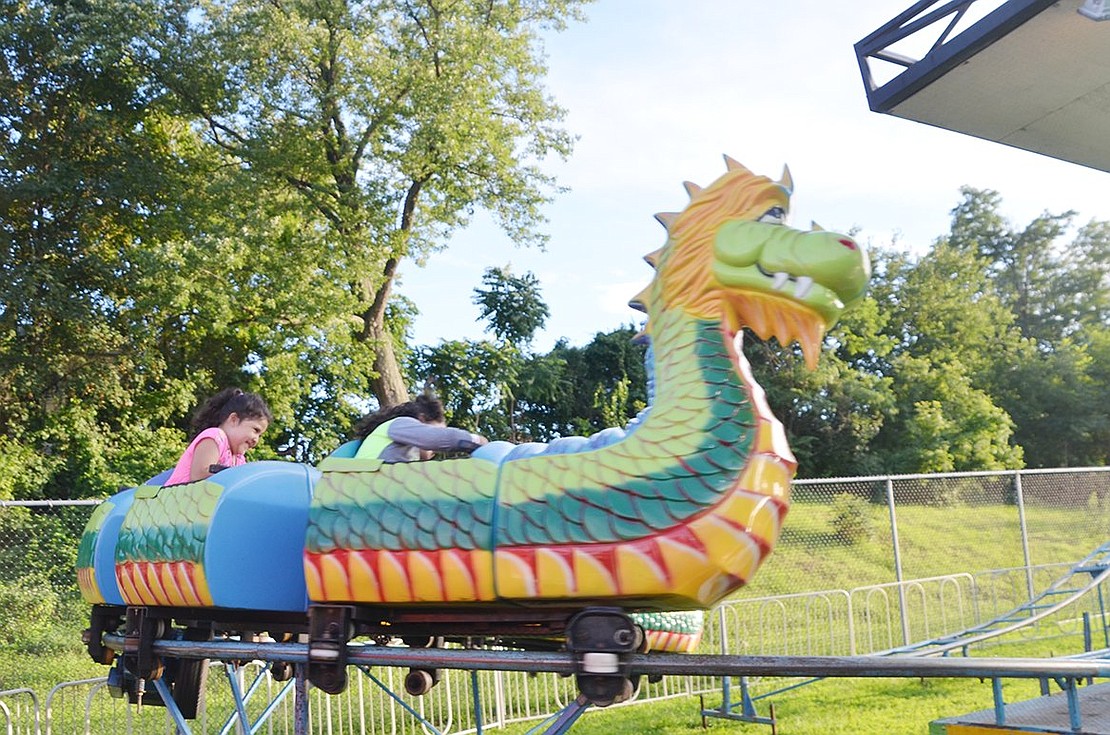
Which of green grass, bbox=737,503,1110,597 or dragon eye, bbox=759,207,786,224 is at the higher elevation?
dragon eye, bbox=759,207,786,224

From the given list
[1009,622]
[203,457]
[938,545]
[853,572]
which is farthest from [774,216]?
[938,545]

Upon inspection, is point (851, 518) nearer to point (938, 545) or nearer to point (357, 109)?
point (938, 545)

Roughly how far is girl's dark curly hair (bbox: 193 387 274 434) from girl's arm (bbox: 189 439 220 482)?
193mm

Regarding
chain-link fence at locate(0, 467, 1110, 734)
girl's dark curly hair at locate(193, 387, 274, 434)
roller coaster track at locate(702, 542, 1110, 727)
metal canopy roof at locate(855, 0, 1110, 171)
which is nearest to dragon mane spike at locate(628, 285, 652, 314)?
girl's dark curly hair at locate(193, 387, 274, 434)

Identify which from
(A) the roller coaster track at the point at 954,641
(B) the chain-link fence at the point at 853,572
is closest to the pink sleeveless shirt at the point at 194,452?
(B) the chain-link fence at the point at 853,572

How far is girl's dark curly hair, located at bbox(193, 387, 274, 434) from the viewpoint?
12.0 ft

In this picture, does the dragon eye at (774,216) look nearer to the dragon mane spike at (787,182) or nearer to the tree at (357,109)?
the dragon mane spike at (787,182)

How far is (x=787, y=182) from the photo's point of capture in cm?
257

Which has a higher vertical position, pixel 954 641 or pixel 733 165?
pixel 733 165

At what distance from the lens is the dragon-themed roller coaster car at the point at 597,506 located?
2.39 meters

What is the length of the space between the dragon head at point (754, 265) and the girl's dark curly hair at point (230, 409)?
1.71m

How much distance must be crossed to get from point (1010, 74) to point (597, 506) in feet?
18.8

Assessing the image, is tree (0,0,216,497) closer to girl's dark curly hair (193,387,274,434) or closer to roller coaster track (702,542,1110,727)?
roller coaster track (702,542,1110,727)

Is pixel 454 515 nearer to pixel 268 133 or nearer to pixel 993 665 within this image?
pixel 993 665
